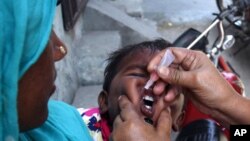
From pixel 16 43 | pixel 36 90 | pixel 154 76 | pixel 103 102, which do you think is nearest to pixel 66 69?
pixel 103 102

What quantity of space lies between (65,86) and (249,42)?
9.67 feet

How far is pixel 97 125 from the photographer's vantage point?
5.44 feet

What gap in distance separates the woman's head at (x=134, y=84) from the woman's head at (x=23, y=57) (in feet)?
1.45

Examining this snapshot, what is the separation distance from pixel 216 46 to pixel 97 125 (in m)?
1.69

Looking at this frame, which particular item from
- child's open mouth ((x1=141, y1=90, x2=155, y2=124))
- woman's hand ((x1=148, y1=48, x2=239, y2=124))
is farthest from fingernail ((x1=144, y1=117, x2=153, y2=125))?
woman's hand ((x1=148, y1=48, x2=239, y2=124))

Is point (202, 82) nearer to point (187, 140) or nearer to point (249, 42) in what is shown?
point (187, 140)

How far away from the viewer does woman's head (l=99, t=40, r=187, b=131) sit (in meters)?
1.37

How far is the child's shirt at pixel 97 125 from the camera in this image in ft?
5.27

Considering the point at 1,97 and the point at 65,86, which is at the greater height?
the point at 1,97

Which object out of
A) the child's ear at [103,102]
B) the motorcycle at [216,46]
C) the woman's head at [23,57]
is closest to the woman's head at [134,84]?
the child's ear at [103,102]

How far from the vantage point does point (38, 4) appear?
85cm

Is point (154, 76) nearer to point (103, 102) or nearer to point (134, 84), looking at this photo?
point (134, 84)

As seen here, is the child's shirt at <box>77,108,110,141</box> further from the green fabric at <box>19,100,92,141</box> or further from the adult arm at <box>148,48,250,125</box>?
the adult arm at <box>148,48,250,125</box>

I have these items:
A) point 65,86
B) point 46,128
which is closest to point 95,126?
point 46,128
